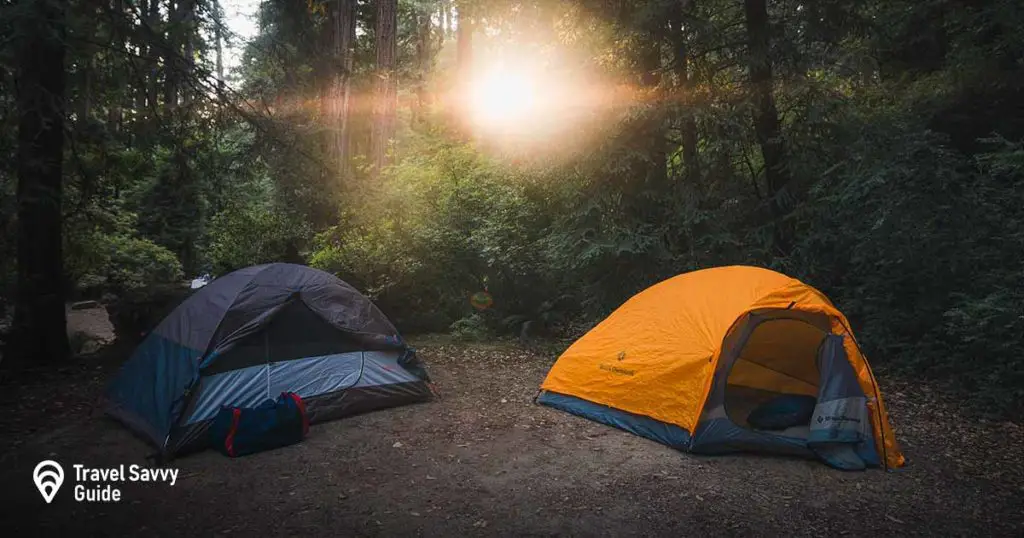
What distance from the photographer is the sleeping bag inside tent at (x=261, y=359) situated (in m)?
5.96

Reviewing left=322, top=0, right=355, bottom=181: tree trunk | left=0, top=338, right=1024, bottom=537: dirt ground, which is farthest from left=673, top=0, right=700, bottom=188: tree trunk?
left=322, top=0, right=355, bottom=181: tree trunk

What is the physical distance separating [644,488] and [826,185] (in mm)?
6372

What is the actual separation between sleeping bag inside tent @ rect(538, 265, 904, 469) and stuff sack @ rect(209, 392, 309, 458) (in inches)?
110

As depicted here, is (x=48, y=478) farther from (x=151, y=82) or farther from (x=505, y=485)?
(x=151, y=82)

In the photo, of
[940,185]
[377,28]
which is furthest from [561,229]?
[377,28]

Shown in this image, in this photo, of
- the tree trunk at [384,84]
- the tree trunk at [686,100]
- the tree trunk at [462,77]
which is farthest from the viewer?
the tree trunk at [462,77]

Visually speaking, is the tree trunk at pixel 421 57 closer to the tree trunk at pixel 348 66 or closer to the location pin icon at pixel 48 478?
the tree trunk at pixel 348 66

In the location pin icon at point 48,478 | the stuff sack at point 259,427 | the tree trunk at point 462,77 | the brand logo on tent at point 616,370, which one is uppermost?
the tree trunk at point 462,77

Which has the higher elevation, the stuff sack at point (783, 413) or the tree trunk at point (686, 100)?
the tree trunk at point (686, 100)

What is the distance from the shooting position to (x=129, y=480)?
5.18 metres

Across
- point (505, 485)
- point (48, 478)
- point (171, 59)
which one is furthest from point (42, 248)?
point (505, 485)

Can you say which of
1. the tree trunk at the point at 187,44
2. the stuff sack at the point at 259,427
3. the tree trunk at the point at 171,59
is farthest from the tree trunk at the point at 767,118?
the tree trunk at the point at 171,59

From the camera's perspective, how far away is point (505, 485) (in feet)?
17.0

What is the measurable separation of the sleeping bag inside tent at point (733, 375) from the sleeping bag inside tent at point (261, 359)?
2.10 meters
